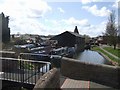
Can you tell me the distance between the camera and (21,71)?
9.13 metres

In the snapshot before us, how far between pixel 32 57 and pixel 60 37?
138 feet

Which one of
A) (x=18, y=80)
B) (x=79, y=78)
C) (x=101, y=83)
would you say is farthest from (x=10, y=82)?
(x=101, y=83)

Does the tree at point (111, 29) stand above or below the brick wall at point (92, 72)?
above

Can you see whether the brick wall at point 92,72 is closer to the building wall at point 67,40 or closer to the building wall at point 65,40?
the building wall at point 67,40

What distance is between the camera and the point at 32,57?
10516 millimetres

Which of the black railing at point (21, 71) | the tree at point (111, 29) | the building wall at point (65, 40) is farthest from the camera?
the building wall at point (65, 40)

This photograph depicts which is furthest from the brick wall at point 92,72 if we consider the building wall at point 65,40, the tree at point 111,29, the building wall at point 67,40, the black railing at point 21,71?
the building wall at point 65,40

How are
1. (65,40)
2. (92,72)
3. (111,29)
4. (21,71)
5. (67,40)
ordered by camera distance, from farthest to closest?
1. (65,40)
2. (67,40)
3. (111,29)
4. (21,71)
5. (92,72)

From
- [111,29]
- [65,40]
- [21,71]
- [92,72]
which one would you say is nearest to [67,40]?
[65,40]

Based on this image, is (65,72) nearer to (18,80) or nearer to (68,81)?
(68,81)

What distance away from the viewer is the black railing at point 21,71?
8.01 meters

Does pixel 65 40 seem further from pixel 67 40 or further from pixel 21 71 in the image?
pixel 21 71

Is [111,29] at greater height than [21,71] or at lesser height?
greater

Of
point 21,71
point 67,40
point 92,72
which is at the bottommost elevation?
point 21,71
